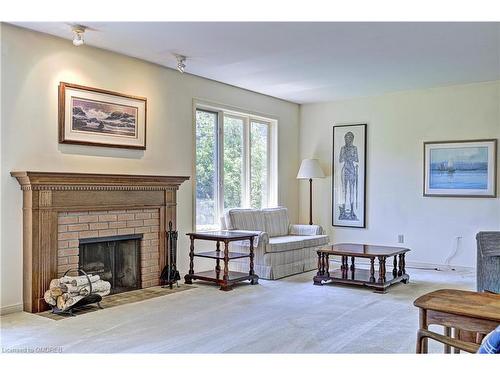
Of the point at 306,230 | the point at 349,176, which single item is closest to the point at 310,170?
the point at 349,176

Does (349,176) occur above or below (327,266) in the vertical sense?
above

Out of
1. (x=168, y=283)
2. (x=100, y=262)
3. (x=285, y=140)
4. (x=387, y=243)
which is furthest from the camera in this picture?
(x=285, y=140)

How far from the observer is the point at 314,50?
4.79m

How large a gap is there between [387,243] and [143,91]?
3.99 meters

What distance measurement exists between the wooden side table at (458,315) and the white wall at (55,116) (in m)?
3.38

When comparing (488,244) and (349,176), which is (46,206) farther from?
(349,176)

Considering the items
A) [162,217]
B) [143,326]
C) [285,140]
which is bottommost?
[143,326]

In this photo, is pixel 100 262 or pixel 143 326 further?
pixel 100 262

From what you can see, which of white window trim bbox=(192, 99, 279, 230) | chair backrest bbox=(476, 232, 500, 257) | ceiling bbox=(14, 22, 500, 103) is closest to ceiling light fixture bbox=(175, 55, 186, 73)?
ceiling bbox=(14, 22, 500, 103)

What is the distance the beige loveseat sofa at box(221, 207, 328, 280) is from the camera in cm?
575

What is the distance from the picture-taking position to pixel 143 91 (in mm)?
5285

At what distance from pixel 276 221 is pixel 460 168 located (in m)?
2.49
